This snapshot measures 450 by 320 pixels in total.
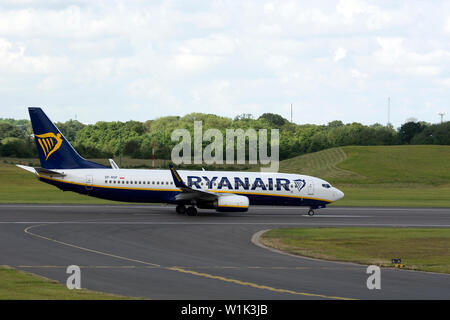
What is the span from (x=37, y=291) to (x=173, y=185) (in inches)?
1143

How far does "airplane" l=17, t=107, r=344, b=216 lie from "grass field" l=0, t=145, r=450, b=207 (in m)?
29.1

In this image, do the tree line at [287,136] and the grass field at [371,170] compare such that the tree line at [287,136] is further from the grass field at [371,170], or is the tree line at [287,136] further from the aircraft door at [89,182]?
the aircraft door at [89,182]

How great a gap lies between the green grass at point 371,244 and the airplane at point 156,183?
9.73 m

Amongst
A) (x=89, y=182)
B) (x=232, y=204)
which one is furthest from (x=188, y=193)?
(x=89, y=182)

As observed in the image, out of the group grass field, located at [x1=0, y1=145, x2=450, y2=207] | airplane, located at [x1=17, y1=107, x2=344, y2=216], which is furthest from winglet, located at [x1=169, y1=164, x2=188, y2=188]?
grass field, located at [x1=0, y1=145, x2=450, y2=207]

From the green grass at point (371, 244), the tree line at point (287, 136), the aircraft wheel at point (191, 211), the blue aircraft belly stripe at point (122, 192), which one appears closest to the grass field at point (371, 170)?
the tree line at point (287, 136)

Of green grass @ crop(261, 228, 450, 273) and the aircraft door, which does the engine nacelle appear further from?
the aircraft door

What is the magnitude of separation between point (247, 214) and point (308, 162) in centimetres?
7676

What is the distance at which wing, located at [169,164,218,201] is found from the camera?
45.1 meters

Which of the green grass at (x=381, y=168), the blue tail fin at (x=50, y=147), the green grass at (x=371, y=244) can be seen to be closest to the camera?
the green grass at (x=371, y=244)

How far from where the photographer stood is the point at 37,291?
1836 centimetres

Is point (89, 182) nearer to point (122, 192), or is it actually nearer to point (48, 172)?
point (122, 192)

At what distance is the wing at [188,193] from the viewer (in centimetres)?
4507
